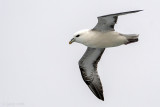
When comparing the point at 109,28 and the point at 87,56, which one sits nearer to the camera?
the point at 109,28

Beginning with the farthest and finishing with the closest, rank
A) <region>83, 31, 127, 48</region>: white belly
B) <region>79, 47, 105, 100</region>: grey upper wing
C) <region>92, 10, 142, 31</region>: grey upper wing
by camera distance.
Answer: <region>79, 47, 105, 100</region>: grey upper wing
<region>83, 31, 127, 48</region>: white belly
<region>92, 10, 142, 31</region>: grey upper wing

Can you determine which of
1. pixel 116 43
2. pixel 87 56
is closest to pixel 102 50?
pixel 87 56

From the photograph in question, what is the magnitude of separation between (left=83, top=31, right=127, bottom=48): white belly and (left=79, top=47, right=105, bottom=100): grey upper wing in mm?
1999

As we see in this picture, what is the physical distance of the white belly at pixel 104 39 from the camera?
48.0 ft

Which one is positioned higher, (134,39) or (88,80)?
(134,39)

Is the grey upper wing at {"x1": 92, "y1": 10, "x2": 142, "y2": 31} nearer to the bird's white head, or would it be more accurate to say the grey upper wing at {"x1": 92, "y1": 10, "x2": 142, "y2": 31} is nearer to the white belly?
the white belly

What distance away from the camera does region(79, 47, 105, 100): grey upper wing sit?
1673cm

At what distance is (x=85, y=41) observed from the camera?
14.7 metres

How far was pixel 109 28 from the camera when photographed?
14625 mm

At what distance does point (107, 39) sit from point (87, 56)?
2.31 m

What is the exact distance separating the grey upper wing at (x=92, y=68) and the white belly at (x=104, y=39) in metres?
2.00

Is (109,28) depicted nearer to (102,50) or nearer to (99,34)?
(99,34)

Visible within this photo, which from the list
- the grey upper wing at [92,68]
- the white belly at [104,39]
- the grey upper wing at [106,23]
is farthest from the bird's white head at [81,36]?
the grey upper wing at [92,68]

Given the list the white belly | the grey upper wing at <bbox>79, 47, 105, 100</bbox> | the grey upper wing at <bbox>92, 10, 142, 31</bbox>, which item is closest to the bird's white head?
the white belly
